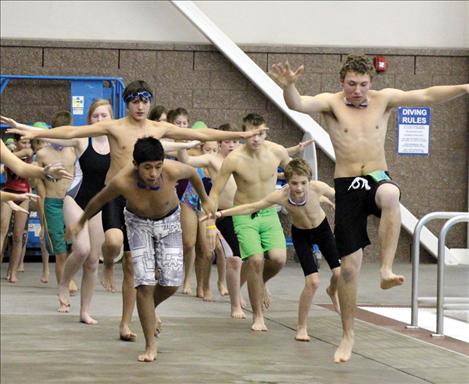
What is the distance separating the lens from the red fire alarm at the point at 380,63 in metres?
19.0

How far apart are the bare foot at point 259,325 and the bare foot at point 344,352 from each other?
6.24ft

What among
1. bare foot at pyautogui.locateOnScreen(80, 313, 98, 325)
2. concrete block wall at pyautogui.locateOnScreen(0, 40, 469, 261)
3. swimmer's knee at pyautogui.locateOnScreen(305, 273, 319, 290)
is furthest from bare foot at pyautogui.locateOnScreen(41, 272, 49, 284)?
swimmer's knee at pyautogui.locateOnScreen(305, 273, 319, 290)

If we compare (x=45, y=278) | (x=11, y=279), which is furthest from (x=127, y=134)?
(x=45, y=278)

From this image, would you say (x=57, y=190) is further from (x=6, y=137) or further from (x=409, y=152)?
(x=409, y=152)

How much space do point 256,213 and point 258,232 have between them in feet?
0.59

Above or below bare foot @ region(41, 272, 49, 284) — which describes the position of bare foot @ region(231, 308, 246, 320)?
above

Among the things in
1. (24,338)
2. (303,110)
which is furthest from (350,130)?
(24,338)

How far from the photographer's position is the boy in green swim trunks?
1135 centimetres

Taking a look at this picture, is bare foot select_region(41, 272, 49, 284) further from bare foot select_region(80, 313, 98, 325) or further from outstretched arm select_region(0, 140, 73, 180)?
outstretched arm select_region(0, 140, 73, 180)

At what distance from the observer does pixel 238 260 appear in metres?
12.0

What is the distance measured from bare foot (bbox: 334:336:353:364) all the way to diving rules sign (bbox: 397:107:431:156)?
1045 cm

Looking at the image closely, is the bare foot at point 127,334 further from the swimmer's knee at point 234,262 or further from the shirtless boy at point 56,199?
the swimmer's knee at point 234,262

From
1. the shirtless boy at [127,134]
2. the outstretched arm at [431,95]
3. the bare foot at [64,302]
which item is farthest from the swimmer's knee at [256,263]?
the outstretched arm at [431,95]

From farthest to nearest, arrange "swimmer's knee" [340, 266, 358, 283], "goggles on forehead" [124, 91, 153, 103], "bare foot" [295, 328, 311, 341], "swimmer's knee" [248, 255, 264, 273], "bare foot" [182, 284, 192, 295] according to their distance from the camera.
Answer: "bare foot" [182, 284, 192, 295] < "swimmer's knee" [248, 255, 264, 273] < "bare foot" [295, 328, 311, 341] < "goggles on forehead" [124, 91, 153, 103] < "swimmer's knee" [340, 266, 358, 283]
